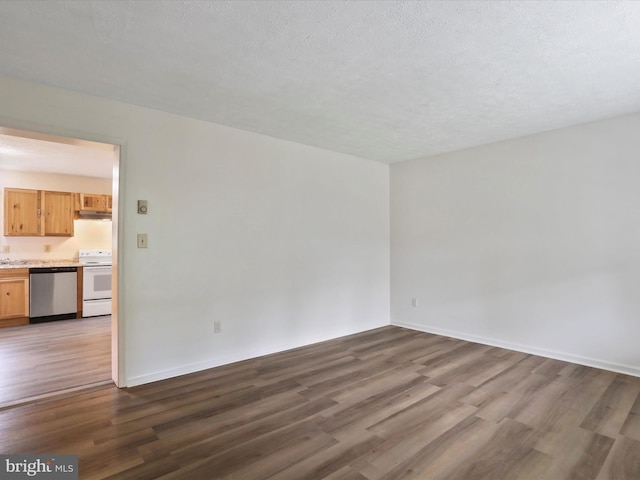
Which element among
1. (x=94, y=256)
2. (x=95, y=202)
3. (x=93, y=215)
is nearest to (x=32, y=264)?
(x=94, y=256)

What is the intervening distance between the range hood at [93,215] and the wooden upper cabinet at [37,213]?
0.18m

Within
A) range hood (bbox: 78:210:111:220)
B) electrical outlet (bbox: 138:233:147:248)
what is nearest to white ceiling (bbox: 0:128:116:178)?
range hood (bbox: 78:210:111:220)

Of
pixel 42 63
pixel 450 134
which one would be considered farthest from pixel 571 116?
pixel 42 63

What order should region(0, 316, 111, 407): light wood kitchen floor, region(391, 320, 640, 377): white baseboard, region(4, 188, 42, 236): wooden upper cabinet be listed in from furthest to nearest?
region(4, 188, 42, 236): wooden upper cabinet
region(391, 320, 640, 377): white baseboard
region(0, 316, 111, 407): light wood kitchen floor

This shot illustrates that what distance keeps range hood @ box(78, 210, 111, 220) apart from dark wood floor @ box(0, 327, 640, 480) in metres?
4.50

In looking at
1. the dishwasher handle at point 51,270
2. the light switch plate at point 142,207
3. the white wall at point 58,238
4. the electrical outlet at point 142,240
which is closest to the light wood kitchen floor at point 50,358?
the dishwasher handle at point 51,270

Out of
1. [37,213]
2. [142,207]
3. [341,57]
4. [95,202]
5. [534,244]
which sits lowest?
[534,244]

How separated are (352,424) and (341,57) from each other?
248cm

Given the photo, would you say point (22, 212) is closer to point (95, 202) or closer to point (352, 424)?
point (95, 202)

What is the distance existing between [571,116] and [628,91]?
1.76 feet

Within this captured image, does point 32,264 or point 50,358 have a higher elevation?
point 32,264

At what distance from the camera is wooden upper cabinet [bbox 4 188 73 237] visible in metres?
5.64

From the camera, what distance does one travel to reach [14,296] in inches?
201

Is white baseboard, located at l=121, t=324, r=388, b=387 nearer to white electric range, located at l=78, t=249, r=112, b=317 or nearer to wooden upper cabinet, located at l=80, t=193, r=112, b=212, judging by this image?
white electric range, located at l=78, t=249, r=112, b=317
